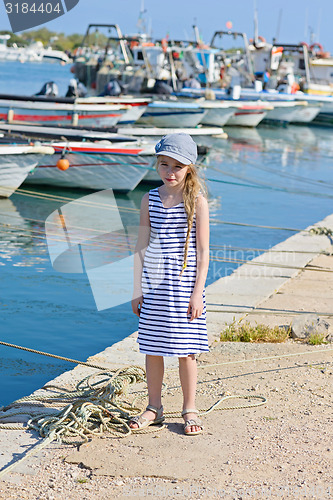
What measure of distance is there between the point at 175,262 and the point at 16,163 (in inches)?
438

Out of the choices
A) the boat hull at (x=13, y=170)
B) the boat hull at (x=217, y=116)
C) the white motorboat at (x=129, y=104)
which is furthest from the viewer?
the boat hull at (x=217, y=116)

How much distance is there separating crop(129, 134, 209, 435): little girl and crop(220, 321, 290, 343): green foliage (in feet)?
5.91

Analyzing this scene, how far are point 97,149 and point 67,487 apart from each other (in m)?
12.0

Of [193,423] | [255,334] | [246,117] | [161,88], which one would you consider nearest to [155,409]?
[193,423]

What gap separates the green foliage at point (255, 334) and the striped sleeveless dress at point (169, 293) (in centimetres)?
183

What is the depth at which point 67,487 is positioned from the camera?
3400 millimetres

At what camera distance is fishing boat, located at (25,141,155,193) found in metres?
14.9

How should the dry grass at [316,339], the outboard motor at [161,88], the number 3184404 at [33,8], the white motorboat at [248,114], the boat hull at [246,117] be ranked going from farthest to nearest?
1. the boat hull at [246,117]
2. the white motorboat at [248,114]
3. the outboard motor at [161,88]
4. the dry grass at [316,339]
5. the number 3184404 at [33,8]

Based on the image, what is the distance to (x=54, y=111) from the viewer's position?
21703mm

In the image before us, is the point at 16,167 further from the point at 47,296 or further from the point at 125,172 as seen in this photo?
the point at 47,296

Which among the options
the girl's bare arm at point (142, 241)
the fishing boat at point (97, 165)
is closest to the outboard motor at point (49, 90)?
the fishing boat at point (97, 165)

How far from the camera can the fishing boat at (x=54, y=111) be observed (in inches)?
836

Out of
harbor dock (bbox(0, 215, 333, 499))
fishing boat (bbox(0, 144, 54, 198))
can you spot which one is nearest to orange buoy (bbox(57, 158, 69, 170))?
fishing boat (bbox(0, 144, 54, 198))

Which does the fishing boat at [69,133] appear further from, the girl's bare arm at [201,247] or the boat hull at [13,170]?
the girl's bare arm at [201,247]
